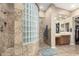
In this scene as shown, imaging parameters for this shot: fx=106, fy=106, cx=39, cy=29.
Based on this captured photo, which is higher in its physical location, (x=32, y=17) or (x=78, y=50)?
(x=32, y=17)

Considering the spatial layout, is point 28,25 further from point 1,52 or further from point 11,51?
point 1,52

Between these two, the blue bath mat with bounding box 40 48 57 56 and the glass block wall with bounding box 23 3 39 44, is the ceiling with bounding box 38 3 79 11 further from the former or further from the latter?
the blue bath mat with bounding box 40 48 57 56

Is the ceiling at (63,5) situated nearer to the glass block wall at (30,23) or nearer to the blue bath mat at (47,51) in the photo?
the glass block wall at (30,23)

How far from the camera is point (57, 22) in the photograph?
1.58 metres

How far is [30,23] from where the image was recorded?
158 centimetres

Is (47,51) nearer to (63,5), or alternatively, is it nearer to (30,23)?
→ (30,23)

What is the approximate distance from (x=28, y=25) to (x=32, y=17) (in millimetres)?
133

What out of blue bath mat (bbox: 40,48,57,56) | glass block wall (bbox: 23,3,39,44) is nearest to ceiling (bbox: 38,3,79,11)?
glass block wall (bbox: 23,3,39,44)

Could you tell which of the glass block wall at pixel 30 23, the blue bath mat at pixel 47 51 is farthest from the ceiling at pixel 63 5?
the blue bath mat at pixel 47 51

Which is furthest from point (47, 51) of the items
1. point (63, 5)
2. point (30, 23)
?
point (63, 5)

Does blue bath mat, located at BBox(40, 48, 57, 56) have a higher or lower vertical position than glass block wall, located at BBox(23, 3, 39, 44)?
lower

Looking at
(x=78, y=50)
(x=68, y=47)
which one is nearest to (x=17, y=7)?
(x=68, y=47)

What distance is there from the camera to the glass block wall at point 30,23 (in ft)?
5.14

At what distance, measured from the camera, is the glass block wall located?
5.14 ft
